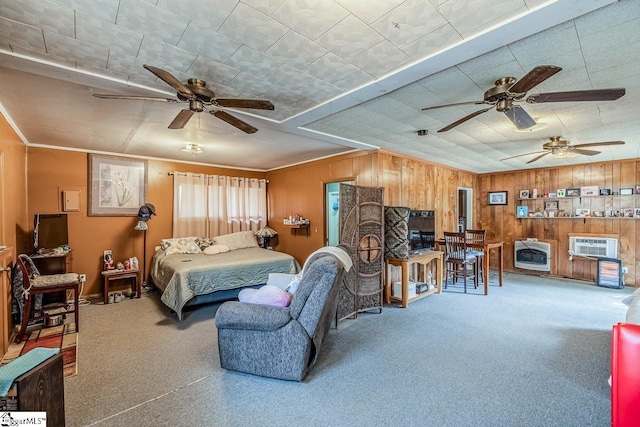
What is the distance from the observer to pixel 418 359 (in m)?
2.69

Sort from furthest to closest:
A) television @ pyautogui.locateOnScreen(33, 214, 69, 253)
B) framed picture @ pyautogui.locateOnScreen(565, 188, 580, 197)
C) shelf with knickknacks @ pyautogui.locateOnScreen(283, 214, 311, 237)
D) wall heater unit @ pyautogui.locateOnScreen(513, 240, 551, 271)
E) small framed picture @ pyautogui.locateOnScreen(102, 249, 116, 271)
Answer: wall heater unit @ pyautogui.locateOnScreen(513, 240, 551, 271)
framed picture @ pyautogui.locateOnScreen(565, 188, 580, 197)
shelf with knickknacks @ pyautogui.locateOnScreen(283, 214, 311, 237)
small framed picture @ pyautogui.locateOnScreen(102, 249, 116, 271)
television @ pyautogui.locateOnScreen(33, 214, 69, 253)

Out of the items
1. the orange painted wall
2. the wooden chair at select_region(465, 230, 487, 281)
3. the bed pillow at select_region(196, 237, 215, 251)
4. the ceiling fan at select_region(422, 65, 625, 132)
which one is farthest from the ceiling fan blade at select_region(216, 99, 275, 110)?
the wooden chair at select_region(465, 230, 487, 281)

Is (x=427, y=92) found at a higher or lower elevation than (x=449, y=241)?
higher

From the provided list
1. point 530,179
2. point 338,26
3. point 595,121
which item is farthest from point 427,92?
point 530,179

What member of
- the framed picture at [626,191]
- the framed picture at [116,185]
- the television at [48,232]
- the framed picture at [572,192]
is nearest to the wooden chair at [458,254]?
the framed picture at [572,192]

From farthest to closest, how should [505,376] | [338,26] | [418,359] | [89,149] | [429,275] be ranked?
[429,275]
[89,149]
[418,359]
[505,376]
[338,26]

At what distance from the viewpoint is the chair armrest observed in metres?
2.29

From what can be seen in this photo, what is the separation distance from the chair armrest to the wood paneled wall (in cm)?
677

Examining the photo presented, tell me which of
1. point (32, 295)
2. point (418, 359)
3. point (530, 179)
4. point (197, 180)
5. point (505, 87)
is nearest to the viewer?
point (505, 87)

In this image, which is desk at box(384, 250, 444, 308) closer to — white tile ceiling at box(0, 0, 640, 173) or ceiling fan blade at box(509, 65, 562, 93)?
white tile ceiling at box(0, 0, 640, 173)

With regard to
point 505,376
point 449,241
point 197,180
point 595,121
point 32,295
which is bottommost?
point 505,376

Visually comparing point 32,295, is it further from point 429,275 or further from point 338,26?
point 429,275

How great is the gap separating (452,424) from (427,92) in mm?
2545

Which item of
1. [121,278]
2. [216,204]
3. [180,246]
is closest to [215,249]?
[180,246]
